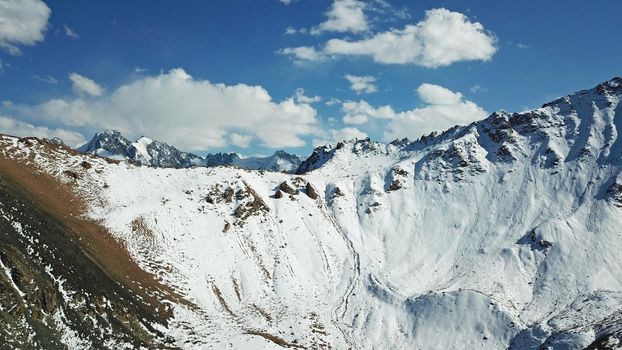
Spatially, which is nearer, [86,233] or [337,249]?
[86,233]

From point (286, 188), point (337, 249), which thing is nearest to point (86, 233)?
point (337, 249)

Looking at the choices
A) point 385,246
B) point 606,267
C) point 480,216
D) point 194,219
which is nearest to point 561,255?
point 606,267

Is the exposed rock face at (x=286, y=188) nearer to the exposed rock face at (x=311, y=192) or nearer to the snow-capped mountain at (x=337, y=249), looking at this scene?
the snow-capped mountain at (x=337, y=249)

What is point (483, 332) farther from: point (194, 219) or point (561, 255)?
point (194, 219)

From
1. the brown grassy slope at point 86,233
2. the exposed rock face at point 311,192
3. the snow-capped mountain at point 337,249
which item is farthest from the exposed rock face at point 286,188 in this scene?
the brown grassy slope at point 86,233

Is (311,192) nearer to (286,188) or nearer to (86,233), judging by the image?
(286,188)

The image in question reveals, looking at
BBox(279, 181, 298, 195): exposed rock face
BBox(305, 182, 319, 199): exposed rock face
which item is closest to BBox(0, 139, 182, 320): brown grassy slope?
BBox(279, 181, 298, 195): exposed rock face

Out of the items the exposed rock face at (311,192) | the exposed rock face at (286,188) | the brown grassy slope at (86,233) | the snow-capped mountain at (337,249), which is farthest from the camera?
the exposed rock face at (311,192)

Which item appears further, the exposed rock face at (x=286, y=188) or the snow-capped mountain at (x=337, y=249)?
the exposed rock face at (x=286, y=188)
